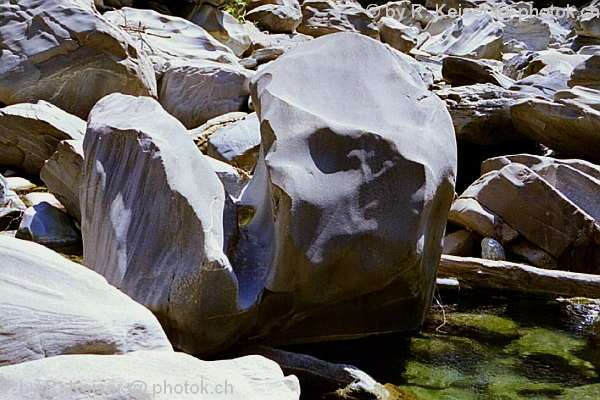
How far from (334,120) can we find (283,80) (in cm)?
38

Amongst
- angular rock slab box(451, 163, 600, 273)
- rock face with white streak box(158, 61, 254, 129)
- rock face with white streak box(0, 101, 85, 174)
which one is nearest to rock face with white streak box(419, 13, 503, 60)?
rock face with white streak box(158, 61, 254, 129)

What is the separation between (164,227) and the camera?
10.8ft

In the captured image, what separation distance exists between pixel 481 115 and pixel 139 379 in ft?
16.9

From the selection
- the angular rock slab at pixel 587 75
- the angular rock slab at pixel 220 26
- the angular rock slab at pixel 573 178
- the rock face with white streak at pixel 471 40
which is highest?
the angular rock slab at pixel 573 178

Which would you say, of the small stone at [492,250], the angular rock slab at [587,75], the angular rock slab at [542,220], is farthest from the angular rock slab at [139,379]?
the angular rock slab at [587,75]

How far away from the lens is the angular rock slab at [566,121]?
627 centimetres

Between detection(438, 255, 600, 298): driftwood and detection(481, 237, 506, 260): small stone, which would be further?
detection(481, 237, 506, 260): small stone

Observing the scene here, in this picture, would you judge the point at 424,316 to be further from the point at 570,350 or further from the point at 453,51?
the point at 453,51

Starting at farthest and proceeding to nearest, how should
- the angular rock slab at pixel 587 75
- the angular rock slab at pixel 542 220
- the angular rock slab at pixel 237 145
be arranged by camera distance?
the angular rock slab at pixel 587 75, the angular rock slab at pixel 237 145, the angular rock slab at pixel 542 220

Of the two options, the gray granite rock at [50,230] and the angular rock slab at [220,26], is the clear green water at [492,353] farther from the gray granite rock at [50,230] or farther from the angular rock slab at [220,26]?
the angular rock slab at [220,26]

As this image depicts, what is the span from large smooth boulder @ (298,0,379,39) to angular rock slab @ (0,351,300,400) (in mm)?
10547

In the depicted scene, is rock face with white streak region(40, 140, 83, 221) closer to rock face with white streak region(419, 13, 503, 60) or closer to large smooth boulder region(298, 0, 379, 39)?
large smooth boulder region(298, 0, 379, 39)

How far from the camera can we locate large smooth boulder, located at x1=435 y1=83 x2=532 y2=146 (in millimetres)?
6762

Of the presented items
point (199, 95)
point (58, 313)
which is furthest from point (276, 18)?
point (58, 313)
